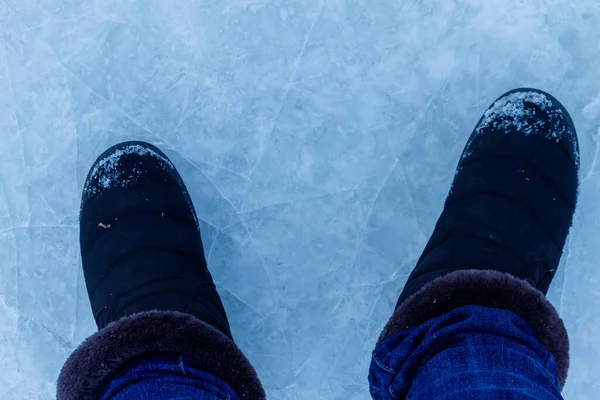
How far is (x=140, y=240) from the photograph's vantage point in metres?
1.06

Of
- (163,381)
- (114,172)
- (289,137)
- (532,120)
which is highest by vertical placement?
(532,120)

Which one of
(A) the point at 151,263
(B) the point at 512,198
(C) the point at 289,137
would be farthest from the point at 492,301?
(A) the point at 151,263

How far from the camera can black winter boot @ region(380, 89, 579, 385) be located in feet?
3.22

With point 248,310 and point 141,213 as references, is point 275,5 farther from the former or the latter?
point 248,310

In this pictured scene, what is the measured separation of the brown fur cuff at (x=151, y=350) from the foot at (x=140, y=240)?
0.32ft

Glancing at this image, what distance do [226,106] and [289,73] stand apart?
0.14 metres

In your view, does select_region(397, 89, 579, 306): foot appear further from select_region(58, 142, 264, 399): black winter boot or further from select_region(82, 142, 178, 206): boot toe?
select_region(82, 142, 178, 206): boot toe

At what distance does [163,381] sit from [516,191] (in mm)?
685

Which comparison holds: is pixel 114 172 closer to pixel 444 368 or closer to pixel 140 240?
pixel 140 240

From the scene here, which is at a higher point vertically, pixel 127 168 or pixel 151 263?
pixel 127 168

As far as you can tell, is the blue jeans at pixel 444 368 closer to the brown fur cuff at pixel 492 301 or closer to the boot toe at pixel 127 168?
the brown fur cuff at pixel 492 301

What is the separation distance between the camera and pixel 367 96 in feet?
3.58

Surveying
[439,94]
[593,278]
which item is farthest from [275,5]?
[593,278]

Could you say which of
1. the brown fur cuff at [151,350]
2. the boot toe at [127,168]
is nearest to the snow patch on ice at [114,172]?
the boot toe at [127,168]
